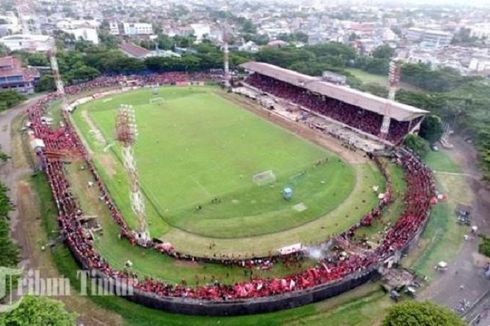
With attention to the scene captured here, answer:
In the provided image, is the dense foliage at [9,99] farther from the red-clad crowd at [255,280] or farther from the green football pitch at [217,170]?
the red-clad crowd at [255,280]

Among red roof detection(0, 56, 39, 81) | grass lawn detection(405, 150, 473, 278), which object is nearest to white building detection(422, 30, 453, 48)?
grass lawn detection(405, 150, 473, 278)

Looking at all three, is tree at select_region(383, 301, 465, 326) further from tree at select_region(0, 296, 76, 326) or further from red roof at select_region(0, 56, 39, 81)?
red roof at select_region(0, 56, 39, 81)

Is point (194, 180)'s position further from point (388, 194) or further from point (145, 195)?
point (388, 194)

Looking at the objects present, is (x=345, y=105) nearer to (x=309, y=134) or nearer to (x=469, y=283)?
(x=309, y=134)

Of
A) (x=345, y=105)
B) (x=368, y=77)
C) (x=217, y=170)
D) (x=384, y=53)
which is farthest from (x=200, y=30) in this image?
(x=217, y=170)

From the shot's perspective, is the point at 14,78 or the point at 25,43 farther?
the point at 25,43

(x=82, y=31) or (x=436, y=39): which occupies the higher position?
(x=82, y=31)
